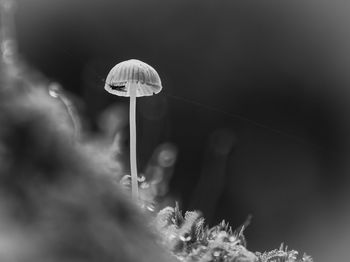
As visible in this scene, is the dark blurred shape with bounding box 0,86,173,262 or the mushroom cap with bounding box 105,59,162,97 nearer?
the dark blurred shape with bounding box 0,86,173,262

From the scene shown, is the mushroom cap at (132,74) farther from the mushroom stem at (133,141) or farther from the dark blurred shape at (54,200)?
the dark blurred shape at (54,200)

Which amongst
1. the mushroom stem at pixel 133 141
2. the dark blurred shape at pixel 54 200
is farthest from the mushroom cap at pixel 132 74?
the dark blurred shape at pixel 54 200

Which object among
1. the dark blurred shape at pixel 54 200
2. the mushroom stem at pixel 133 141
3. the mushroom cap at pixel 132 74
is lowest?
the dark blurred shape at pixel 54 200

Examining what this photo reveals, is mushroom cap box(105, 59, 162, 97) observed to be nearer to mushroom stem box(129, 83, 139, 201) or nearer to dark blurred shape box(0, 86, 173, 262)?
mushroom stem box(129, 83, 139, 201)

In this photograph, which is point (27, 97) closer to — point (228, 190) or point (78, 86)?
point (78, 86)

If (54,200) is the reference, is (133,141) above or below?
above

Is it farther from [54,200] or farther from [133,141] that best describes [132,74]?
[54,200]

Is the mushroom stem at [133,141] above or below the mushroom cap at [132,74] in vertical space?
below

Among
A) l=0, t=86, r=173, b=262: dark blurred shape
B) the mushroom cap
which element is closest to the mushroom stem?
the mushroom cap

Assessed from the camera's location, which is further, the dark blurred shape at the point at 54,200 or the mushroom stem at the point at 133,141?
Answer: the mushroom stem at the point at 133,141

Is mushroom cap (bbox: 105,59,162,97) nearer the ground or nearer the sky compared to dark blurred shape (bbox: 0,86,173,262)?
nearer the sky

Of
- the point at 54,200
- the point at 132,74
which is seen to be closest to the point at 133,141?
the point at 132,74

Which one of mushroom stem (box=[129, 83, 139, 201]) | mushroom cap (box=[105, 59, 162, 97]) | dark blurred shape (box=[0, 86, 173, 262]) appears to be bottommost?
dark blurred shape (box=[0, 86, 173, 262])
